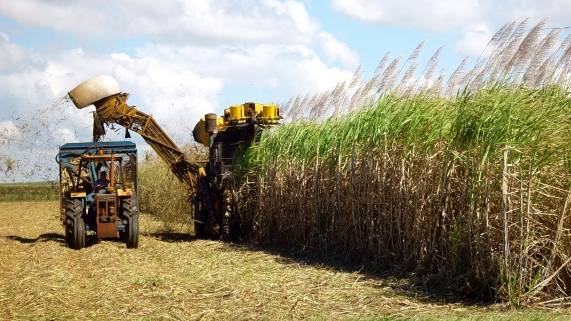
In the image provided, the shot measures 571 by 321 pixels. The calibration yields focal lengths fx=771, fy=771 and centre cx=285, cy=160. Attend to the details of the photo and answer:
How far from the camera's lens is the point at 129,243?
46.7 ft

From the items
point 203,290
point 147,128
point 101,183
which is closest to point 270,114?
point 147,128

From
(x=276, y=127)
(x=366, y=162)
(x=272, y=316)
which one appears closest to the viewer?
(x=272, y=316)

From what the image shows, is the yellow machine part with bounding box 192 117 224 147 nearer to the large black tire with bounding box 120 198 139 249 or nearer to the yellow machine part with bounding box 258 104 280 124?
the yellow machine part with bounding box 258 104 280 124

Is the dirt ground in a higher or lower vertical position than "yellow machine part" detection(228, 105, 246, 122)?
lower

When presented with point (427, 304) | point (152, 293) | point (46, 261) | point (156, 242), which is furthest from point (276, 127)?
point (427, 304)

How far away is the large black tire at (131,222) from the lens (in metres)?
14.2

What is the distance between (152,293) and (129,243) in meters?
5.25

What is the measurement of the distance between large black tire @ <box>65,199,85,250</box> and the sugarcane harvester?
2.19m

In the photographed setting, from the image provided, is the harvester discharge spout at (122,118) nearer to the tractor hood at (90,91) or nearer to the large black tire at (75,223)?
the tractor hood at (90,91)

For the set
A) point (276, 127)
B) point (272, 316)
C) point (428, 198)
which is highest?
point (276, 127)

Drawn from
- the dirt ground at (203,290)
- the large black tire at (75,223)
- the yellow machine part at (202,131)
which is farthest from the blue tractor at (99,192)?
the yellow machine part at (202,131)

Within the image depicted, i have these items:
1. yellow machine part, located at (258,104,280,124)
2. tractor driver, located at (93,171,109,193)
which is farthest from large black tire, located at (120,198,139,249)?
yellow machine part, located at (258,104,280,124)

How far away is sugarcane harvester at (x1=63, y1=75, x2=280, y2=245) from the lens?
15.2 m

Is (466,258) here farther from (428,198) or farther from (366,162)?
(366,162)
